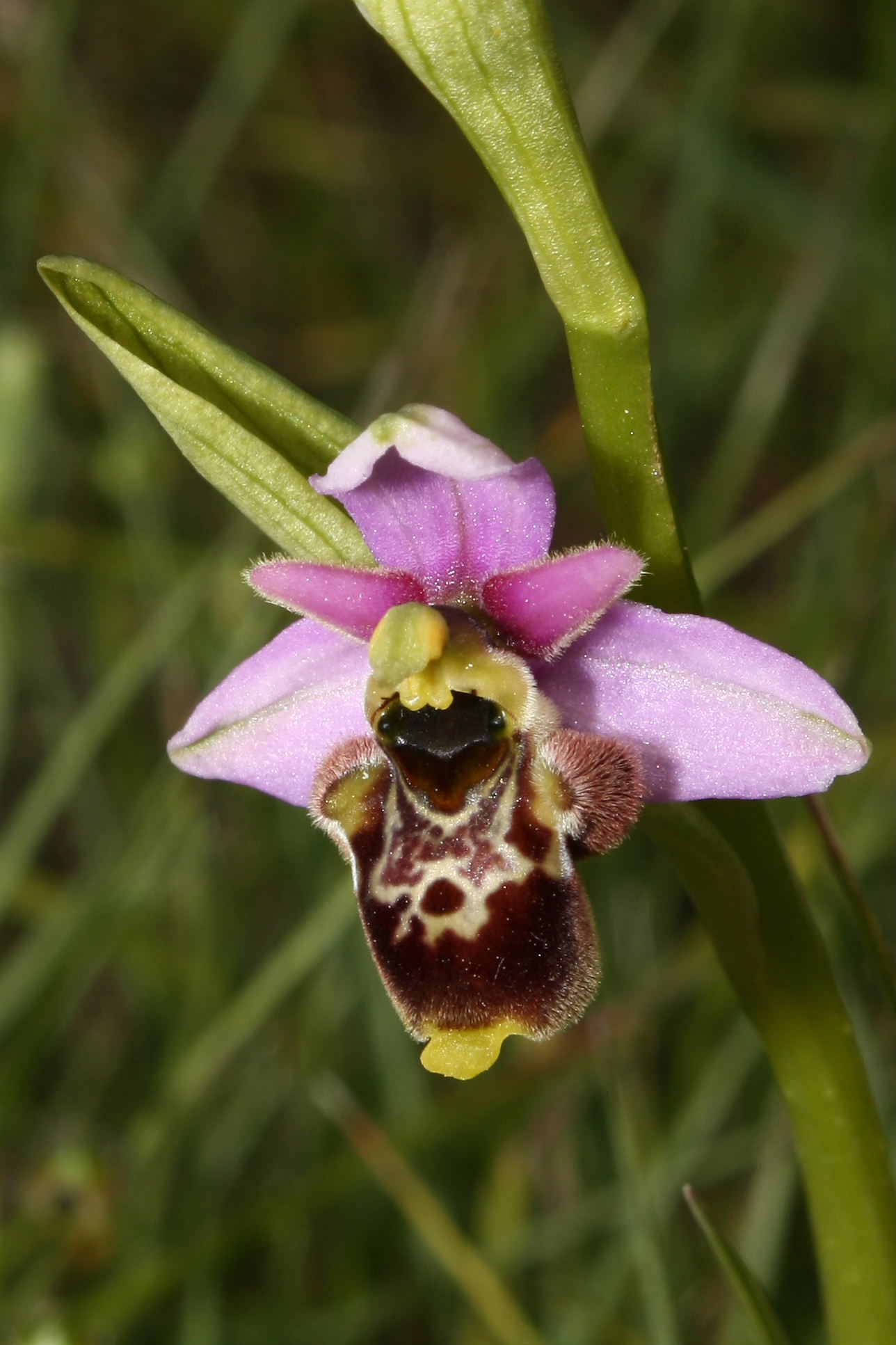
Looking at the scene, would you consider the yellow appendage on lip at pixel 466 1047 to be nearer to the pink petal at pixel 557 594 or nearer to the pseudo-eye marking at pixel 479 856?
the pseudo-eye marking at pixel 479 856

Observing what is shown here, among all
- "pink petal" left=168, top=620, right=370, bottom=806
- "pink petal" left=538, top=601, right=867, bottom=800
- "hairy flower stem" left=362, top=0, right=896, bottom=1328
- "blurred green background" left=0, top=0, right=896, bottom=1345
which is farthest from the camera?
"blurred green background" left=0, top=0, right=896, bottom=1345

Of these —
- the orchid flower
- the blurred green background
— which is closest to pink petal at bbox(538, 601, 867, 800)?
the orchid flower

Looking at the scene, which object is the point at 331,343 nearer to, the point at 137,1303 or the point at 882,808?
the point at 882,808

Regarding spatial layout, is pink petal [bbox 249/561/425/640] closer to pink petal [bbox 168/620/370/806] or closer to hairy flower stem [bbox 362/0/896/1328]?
pink petal [bbox 168/620/370/806]

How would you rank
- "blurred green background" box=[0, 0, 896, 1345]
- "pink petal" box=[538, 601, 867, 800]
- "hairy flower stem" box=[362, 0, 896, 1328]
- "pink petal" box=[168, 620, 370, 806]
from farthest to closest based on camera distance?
"blurred green background" box=[0, 0, 896, 1345] < "pink petal" box=[168, 620, 370, 806] < "pink petal" box=[538, 601, 867, 800] < "hairy flower stem" box=[362, 0, 896, 1328]

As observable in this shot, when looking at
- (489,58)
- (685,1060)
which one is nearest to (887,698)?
(685,1060)

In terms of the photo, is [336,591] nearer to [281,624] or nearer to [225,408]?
[225,408]

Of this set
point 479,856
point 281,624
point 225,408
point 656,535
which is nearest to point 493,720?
point 479,856
